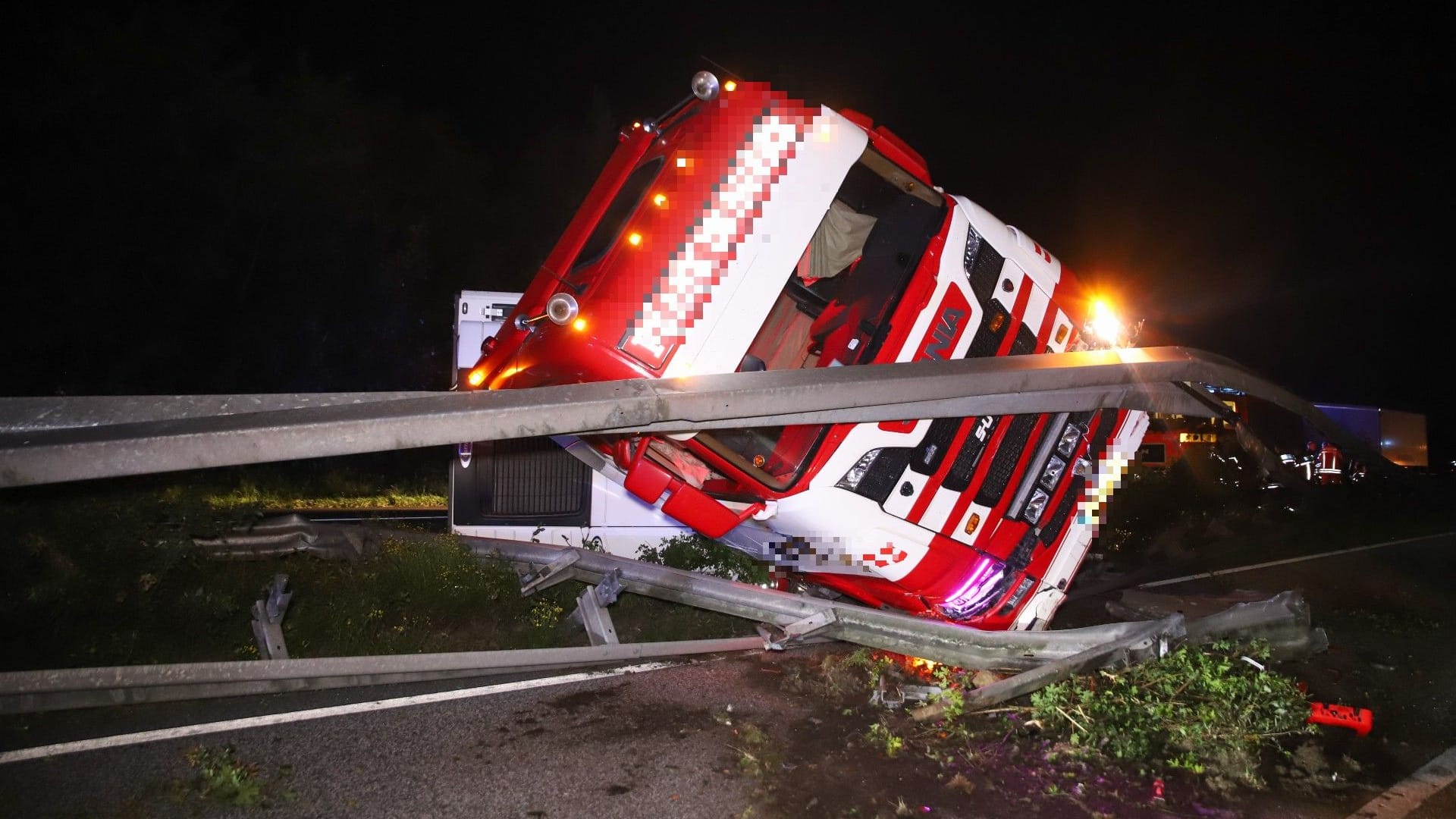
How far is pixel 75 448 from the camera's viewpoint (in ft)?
7.26

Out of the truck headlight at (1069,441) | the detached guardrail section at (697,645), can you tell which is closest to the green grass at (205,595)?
the detached guardrail section at (697,645)

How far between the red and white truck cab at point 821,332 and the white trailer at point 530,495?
7.22 feet

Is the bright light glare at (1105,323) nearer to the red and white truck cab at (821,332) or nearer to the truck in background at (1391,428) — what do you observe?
the red and white truck cab at (821,332)

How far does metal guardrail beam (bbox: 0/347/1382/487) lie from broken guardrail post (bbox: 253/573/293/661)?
7.22 feet

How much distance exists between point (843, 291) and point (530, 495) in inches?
135

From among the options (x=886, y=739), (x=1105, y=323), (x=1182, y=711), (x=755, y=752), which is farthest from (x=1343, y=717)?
(x=755, y=752)

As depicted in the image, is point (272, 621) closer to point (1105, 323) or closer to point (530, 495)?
point (530, 495)

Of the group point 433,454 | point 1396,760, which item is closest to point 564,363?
point 1396,760

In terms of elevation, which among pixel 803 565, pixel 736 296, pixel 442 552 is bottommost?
pixel 442 552

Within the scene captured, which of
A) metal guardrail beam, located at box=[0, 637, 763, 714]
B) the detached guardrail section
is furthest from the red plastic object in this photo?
metal guardrail beam, located at box=[0, 637, 763, 714]

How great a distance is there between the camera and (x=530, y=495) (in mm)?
7137

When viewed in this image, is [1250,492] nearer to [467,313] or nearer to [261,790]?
[467,313]

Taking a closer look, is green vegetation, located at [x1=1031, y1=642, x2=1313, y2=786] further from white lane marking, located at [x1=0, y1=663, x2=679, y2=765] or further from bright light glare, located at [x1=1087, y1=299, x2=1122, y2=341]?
white lane marking, located at [x1=0, y1=663, x2=679, y2=765]

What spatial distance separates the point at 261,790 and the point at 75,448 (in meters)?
1.69
